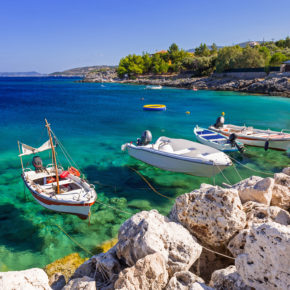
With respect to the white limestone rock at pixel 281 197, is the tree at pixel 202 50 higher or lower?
higher

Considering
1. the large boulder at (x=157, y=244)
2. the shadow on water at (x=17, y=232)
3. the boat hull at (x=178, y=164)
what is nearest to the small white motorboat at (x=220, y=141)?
the boat hull at (x=178, y=164)

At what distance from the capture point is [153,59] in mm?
118438

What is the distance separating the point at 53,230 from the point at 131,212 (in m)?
3.18

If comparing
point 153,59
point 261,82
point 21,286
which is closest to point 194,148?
point 21,286

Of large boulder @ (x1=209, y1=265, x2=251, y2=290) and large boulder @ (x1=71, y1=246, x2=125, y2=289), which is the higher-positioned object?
large boulder @ (x1=209, y1=265, x2=251, y2=290)

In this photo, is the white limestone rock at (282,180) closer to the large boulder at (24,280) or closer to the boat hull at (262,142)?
Answer: the large boulder at (24,280)

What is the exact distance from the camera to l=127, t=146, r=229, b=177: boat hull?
471 inches

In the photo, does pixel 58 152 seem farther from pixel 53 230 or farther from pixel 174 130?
pixel 174 130

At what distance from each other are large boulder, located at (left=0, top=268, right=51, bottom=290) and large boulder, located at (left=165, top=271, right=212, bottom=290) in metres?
1.97

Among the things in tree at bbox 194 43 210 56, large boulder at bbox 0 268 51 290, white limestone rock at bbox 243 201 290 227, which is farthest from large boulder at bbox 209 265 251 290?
tree at bbox 194 43 210 56

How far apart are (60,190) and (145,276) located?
786cm

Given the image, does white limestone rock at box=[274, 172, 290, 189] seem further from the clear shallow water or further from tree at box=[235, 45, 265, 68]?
tree at box=[235, 45, 265, 68]

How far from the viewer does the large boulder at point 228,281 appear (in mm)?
3733

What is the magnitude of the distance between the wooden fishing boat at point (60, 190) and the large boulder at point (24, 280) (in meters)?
5.73
